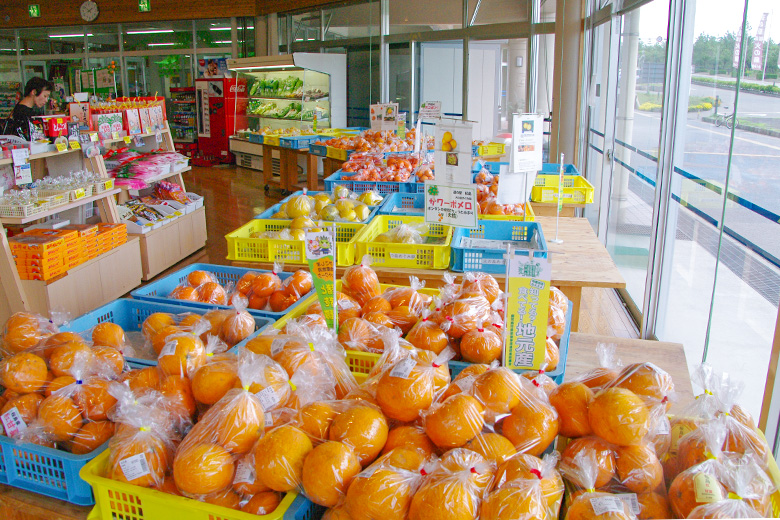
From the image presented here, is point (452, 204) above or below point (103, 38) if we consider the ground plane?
below

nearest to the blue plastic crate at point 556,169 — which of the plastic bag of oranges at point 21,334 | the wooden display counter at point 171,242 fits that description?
the wooden display counter at point 171,242

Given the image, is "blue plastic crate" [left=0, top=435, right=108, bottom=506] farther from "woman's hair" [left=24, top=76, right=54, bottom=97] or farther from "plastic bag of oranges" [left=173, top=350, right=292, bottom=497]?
"woman's hair" [left=24, top=76, right=54, bottom=97]

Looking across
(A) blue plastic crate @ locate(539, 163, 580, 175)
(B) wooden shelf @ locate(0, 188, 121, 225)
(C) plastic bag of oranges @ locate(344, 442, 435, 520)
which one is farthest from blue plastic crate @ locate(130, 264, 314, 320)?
(A) blue plastic crate @ locate(539, 163, 580, 175)

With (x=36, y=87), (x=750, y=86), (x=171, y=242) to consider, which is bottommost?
(x=171, y=242)

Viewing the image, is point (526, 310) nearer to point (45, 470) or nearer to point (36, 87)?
point (45, 470)

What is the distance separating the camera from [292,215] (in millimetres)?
3791

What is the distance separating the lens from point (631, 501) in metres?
1.11

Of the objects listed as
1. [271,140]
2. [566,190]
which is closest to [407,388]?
[566,190]

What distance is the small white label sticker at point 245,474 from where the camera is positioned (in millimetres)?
1292

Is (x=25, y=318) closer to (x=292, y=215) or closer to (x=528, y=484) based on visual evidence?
(x=528, y=484)

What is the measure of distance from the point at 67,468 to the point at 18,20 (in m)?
15.3

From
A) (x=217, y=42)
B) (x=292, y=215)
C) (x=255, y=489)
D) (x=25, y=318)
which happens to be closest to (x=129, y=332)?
(x=25, y=318)

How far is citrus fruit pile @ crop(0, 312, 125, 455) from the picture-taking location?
154 cm

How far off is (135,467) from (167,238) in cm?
482
